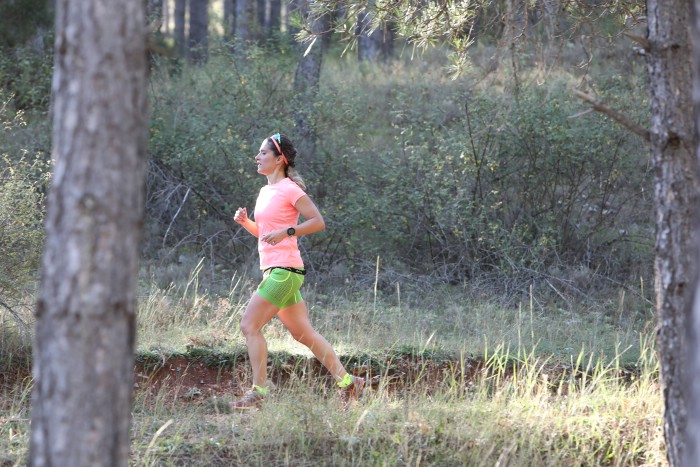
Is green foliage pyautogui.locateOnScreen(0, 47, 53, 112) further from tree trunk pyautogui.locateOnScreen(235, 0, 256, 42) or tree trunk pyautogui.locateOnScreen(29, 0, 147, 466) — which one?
tree trunk pyautogui.locateOnScreen(29, 0, 147, 466)

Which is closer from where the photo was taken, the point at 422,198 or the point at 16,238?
the point at 16,238

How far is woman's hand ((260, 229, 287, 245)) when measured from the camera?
20.9 feet

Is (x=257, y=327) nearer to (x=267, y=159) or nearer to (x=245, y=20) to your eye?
(x=267, y=159)

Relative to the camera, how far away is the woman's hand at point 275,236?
636cm

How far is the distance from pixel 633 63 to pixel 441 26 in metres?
10.9

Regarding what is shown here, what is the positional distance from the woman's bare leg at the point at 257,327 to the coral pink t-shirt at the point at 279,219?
0.91 ft

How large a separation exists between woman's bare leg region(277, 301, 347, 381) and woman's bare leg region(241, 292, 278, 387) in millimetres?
160

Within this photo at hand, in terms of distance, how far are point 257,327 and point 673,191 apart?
316cm

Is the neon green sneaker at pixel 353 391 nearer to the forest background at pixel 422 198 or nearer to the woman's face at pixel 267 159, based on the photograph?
the woman's face at pixel 267 159

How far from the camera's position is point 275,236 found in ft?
20.9

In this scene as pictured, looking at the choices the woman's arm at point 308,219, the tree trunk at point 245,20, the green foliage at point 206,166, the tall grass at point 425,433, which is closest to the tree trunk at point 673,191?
the tall grass at point 425,433

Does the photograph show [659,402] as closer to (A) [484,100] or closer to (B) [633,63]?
(A) [484,100]

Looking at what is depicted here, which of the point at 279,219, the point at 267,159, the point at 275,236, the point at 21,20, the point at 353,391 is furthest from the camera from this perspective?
the point at 21,20

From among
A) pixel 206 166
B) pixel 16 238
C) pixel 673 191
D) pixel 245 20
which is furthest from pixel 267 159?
pixel 245 20
